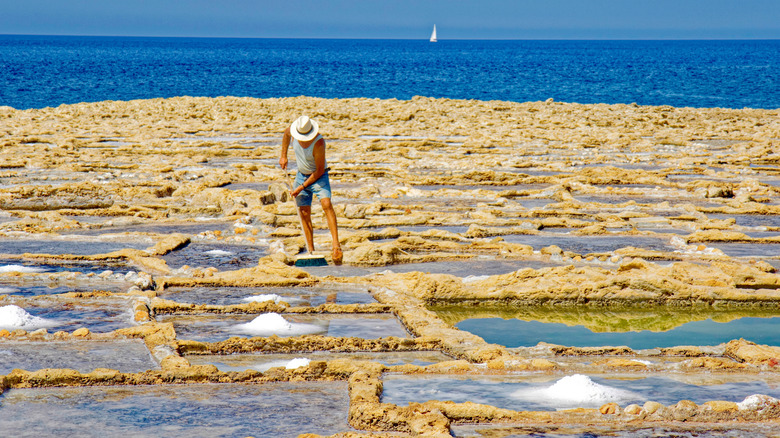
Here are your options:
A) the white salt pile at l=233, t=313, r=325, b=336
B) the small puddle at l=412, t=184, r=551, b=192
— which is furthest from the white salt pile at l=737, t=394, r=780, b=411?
the small puddle at l=412, t=184, r=551, b=192

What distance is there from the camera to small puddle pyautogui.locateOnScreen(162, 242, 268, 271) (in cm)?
727

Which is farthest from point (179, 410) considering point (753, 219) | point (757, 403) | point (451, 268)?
point (753, 219)

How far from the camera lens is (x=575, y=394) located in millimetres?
3939

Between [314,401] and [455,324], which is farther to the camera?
[455,324]

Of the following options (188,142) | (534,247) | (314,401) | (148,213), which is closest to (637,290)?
(534,247)

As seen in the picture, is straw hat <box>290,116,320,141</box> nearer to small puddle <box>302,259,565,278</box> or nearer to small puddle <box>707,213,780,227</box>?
small puddle <box>302,259,565,278</box>

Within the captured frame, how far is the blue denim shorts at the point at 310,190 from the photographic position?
7109mm

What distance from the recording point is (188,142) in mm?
17688

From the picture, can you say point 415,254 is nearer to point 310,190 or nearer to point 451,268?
point 451,268

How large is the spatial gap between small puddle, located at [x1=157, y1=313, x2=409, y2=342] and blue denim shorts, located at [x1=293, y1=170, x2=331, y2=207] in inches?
69.0

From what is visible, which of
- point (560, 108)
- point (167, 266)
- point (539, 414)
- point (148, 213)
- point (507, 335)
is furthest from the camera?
point (560, 108)

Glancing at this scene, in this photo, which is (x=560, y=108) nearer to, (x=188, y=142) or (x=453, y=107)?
(x=453, y=107)

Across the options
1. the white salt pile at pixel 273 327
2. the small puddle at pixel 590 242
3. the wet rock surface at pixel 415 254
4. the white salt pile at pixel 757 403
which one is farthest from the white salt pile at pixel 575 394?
the small puddle at pixel 590 242

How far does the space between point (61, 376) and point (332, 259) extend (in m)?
3.47
